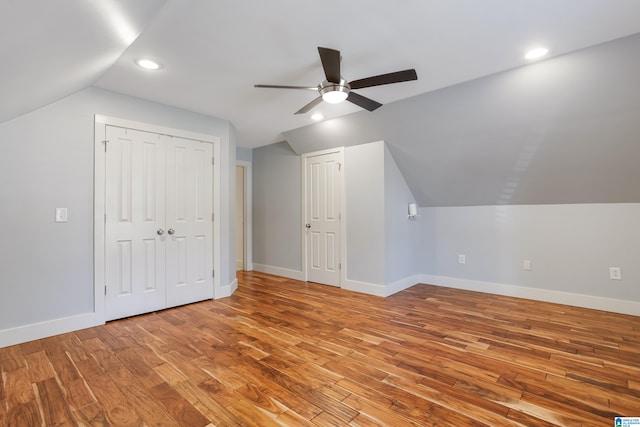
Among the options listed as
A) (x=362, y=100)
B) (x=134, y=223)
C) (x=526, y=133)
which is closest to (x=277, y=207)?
(x=134, y=223)

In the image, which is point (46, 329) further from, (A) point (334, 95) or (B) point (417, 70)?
(B) point (417, 70)

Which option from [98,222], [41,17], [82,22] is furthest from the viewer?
[98,222]

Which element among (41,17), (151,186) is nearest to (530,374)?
(41,17)

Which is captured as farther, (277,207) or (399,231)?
(277,207)

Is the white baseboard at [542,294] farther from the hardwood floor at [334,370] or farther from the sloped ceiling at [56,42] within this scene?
the sloped ceiling at [56,42]

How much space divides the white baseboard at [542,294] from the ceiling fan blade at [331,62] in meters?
3.55

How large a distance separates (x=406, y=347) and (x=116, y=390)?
214 centimetres

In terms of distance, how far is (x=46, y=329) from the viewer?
9.12 ft

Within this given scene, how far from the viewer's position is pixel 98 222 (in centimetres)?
309

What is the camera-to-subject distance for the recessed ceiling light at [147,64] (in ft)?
8.45

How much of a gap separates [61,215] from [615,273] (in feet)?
19.3

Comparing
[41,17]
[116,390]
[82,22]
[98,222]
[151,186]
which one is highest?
[82,22]

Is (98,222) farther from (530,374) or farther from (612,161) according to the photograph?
(612,161)

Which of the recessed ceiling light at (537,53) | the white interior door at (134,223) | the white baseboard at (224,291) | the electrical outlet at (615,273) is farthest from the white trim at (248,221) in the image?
the electrical outlet at (615,273)
